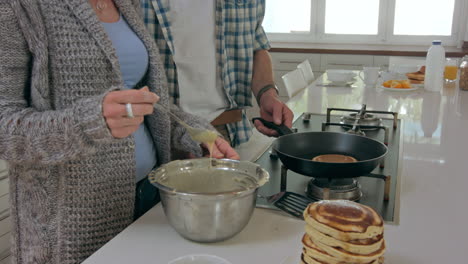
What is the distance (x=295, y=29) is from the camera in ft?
15.5

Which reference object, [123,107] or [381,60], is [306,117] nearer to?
[123,107]

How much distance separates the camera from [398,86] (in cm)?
245

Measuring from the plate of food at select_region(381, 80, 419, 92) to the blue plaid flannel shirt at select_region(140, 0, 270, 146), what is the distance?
1.13m

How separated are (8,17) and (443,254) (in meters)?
0.88

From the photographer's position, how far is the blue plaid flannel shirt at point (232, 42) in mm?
1321

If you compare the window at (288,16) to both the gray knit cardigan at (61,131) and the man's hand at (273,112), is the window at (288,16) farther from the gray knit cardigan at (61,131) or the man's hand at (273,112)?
the gray knit cardigan at (61,131)

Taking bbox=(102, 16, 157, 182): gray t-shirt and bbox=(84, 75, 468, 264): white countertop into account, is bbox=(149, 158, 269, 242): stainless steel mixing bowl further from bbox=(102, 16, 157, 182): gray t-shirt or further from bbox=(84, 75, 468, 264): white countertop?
bbox=(102, 16, 157, 182): gray t-shirt

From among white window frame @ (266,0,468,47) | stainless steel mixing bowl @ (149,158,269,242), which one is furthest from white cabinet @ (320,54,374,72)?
stainless steel mixing bowl @ (149,158,269,242)

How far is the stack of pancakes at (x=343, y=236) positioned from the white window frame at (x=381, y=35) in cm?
405

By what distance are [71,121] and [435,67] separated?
6.86 ft

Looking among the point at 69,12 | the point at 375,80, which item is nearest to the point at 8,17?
the point at 69,12

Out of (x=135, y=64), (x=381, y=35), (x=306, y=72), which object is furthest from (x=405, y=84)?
(x=381, y=35)

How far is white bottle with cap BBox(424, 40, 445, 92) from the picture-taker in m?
2.35

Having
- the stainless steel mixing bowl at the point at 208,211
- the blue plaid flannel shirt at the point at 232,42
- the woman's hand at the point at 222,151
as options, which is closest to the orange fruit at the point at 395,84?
the blue plaid flannel shirt at the point at 232,42
